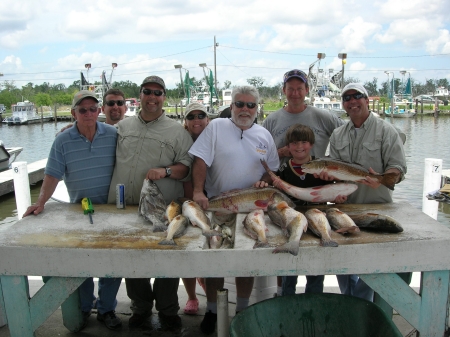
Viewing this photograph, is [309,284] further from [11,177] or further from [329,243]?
[11,177]

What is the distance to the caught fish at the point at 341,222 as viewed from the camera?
2.80 m

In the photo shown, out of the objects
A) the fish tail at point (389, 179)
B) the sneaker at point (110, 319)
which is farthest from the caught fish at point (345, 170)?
the sneaker at point (110, 319)

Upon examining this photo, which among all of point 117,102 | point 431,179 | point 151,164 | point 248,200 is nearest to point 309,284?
point 248,200

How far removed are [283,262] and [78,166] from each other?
6.59 ft

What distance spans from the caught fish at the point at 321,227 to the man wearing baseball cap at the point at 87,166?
1.79 metres

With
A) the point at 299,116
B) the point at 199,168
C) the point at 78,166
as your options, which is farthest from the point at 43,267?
the point at 299,116

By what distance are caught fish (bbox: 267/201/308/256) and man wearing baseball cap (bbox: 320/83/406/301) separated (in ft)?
1.95

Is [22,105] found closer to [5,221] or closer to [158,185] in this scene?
[5,221]

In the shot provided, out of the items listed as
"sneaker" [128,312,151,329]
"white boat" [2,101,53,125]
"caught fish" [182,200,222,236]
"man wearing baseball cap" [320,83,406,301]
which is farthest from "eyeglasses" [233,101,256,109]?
"white boat" [2,101,53,125]

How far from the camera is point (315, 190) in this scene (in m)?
3.42

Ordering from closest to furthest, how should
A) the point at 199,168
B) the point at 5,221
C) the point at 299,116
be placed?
the point at 199,168 < the point at 299,116 < the point at 5,221

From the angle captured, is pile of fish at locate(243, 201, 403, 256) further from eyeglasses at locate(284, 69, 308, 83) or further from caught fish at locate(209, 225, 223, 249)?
eyeglasses at locate(284, 69, 308, 83)

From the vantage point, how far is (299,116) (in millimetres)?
4125

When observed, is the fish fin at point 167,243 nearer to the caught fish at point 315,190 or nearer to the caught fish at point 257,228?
the caught fish at point 257,228
